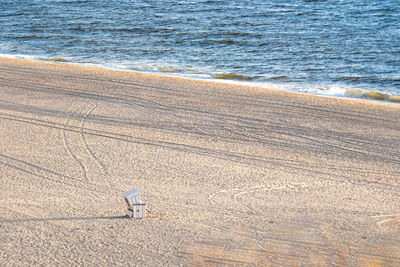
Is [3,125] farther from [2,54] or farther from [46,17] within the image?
[46,17]

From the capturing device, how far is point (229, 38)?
20219mm

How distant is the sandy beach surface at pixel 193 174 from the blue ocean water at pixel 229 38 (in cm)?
254

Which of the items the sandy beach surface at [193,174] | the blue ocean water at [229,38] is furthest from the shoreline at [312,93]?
the sandy beach surface at [193,174]

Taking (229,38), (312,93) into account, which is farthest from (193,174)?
(229,38)

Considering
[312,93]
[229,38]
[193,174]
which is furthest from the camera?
[229,38]

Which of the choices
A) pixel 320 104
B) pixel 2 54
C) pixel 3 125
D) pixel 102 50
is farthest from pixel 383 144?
pixel 2 54

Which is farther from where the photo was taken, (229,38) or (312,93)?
(229,38)

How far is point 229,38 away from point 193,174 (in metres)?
12.8

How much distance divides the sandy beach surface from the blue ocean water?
254 centimetres

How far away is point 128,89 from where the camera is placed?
1322cm

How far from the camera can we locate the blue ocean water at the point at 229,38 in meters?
15.9

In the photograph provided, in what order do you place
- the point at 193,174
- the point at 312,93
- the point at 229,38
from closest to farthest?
1. the point at 193,174
2. the point at 312,93
3. the point at 229,38

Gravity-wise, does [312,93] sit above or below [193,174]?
below

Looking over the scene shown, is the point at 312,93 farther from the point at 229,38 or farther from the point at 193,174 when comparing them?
the point at 229,38
